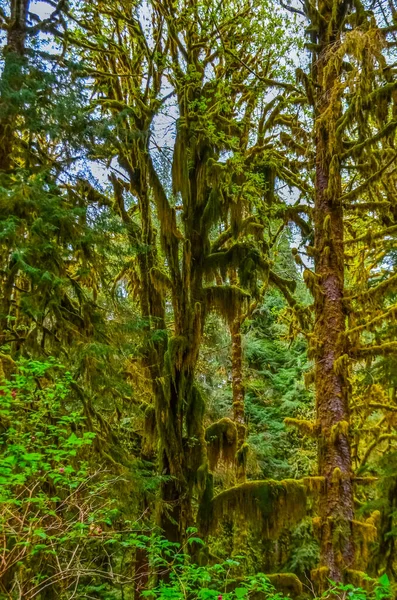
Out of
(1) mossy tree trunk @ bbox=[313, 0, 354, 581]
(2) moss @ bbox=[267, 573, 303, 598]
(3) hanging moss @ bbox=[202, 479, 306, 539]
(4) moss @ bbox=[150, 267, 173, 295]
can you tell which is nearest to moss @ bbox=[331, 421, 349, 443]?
(1) mossy tree trunk @ bbox=[313, 0, 354, 581]

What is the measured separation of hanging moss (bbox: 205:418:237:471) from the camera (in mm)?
7883

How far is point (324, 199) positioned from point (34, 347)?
4.04 meters

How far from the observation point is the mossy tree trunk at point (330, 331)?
5188mm

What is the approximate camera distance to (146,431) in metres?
7.79

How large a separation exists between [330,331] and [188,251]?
9.00 ft

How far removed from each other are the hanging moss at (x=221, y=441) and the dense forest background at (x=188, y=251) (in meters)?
0.06

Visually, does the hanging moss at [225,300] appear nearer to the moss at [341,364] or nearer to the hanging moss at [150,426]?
the hanging moss at [150,426]

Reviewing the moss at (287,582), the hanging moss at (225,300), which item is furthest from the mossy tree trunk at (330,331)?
the moss at (287,582)

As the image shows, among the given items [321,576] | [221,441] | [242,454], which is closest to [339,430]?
[321,576]

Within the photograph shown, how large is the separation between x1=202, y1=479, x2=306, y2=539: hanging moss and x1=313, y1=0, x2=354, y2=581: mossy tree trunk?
5.13 ft

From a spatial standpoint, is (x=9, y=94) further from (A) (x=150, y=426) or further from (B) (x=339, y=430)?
(A) (x=150, y=426)

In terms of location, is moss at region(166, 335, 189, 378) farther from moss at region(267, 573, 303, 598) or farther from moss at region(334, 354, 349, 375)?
moss at region(267, 573, 303, 598)

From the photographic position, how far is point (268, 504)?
22.5 ft

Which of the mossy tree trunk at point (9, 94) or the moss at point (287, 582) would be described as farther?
the moss at point (287, 582)
